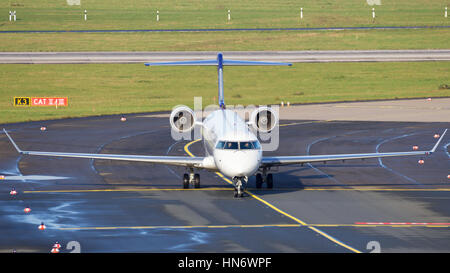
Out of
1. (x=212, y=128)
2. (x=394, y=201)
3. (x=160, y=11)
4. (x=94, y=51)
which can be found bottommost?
(x=394, y=201)

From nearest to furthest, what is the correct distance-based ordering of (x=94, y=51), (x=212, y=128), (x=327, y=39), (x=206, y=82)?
(x=212, y=128), (x=206, y=82), (x=94, y=51), (x=327, y=39)

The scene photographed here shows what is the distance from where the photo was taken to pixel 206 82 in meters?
76.4

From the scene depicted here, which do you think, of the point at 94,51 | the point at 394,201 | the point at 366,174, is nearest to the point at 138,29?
the point at 94,51

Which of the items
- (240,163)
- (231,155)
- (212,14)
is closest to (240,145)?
(231,155)

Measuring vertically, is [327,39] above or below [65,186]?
above

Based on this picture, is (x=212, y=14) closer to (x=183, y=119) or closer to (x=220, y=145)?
(x=183, y=119)

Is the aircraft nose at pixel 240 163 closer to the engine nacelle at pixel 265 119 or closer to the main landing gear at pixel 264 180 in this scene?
the main landing gear at pixel 264 180

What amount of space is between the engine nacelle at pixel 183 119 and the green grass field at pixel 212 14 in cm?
7026

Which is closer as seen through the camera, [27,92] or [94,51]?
[27,92]

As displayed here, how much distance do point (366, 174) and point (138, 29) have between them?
7037 cm

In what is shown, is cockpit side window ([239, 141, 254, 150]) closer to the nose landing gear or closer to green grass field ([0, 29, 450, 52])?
the nose landing gear

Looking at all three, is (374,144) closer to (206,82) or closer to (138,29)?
A: (206,82)

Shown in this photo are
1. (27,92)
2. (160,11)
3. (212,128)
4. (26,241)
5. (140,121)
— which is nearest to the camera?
(26,241)

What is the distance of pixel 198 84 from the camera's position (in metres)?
75.6
